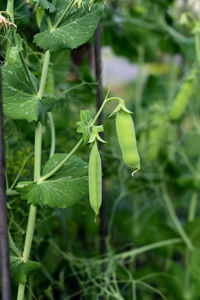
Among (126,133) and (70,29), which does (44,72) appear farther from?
(126,133)

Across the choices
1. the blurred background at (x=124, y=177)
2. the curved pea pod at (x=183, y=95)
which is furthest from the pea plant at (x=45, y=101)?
the curved pea pod at (x=183, y=95)

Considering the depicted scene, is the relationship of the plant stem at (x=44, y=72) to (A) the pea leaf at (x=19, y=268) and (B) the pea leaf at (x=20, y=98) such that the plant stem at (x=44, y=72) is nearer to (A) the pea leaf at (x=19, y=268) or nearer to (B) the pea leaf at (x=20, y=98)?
(B) the pea leaf at (x=20, y=98)

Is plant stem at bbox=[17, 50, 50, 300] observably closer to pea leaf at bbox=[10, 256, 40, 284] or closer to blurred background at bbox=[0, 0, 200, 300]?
pea leaf at bbox=[10, 256, 40, 284]

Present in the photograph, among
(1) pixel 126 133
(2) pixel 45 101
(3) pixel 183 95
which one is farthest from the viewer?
(3) pixel 183 95

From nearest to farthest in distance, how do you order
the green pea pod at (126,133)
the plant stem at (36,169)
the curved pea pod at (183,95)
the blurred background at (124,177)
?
the green pea pod at (126,133), the plant stem at (36,169), the blurred background at (124,177), the curved pea pod at (183,95)

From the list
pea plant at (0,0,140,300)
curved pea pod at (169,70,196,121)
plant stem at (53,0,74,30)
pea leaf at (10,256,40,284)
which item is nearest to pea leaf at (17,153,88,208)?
pea plant at (0,0,140,300)

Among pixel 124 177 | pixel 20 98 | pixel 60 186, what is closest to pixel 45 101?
pixel 20 98
